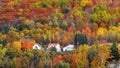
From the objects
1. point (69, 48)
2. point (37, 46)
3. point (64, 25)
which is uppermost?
point (69, 48)

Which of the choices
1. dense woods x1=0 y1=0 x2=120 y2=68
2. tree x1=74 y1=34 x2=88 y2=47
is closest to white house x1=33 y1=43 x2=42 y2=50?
dense woods x1=0 y1=0 x2=120 y2=68

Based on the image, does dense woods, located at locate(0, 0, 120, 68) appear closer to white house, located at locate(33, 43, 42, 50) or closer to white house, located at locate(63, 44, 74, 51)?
white house, located at locate(33, 43, 42, 50)

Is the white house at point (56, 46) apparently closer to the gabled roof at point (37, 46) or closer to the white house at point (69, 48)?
the white house at point (69, 48)

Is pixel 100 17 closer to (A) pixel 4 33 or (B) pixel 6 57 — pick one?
(A) pixel 4 33

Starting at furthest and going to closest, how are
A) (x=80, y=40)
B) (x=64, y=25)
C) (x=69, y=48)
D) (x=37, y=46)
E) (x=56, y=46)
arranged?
(x=64, y=25) → (x=80, y=40) → (x=37, y=46) → (x=56, y=46) → (x=69, y=48)

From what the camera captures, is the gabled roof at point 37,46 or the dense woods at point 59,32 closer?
the dense woods at point 59,32

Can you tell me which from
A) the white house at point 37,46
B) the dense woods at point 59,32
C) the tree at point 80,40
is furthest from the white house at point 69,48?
the white house at point 37,46

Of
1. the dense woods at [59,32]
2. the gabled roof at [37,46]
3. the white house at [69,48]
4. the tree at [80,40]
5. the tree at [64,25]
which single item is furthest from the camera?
the tree at [64,25]

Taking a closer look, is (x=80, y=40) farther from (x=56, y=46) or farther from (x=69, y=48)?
(x=56, y=46)

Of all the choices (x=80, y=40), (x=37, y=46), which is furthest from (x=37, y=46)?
(x=80, y=40)

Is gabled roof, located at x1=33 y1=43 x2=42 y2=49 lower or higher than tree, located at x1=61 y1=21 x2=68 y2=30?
higher

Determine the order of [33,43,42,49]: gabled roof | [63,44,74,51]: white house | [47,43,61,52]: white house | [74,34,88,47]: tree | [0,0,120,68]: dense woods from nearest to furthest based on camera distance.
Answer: [0,0,120,68]: dense woods → [63,44,74,51]: white house → [47,43,61,52]: white house → [33,43,42,49]: gabled roof → [74,34,88,47]: tree
